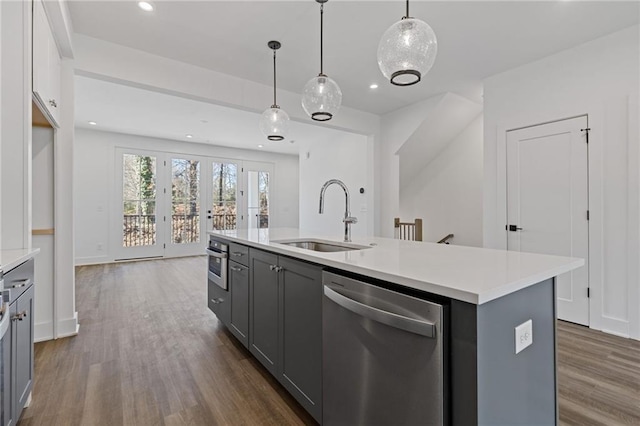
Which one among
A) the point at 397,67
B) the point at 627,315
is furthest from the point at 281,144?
the point at 627,315

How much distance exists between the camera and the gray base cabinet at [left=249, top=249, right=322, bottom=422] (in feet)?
4.97

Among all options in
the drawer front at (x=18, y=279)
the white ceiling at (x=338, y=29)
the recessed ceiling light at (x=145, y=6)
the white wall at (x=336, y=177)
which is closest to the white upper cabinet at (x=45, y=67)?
the white ceiling at (x=338, y=29)

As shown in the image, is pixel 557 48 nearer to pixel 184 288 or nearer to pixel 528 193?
pixel 528 193

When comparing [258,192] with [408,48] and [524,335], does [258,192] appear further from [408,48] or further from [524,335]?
[524,335]

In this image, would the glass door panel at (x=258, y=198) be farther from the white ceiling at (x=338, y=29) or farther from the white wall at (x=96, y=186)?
the white ceiling at (x=338, y=29)

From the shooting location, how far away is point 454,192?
5.75 meters

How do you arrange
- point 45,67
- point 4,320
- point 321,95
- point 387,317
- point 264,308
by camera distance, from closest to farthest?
point 387,317 < point 4,320 < point 264,308 < point 45,67 < point 321,95

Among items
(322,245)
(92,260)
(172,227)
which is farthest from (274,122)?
(92,260)

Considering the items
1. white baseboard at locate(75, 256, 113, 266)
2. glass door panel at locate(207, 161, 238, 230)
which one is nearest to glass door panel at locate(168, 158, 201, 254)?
glass door panel at locate(207, 161, 238, 230)

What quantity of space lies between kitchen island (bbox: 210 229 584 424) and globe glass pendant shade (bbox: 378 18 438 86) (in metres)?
1.00

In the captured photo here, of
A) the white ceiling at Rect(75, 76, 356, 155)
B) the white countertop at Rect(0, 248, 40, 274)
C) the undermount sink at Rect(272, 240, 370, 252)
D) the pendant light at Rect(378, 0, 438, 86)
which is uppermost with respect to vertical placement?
the white ceiling at Rect(75, 76, 356, 155)

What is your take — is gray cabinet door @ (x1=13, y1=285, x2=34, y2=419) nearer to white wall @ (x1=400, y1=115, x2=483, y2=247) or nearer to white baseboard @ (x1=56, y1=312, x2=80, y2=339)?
white baseboard @ (x1=56, y1=312, x2=80, y2=339)

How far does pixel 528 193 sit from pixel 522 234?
0.45 m

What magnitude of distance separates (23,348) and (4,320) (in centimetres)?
46
